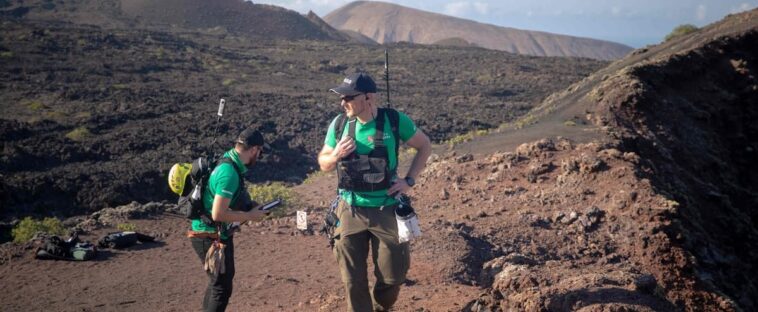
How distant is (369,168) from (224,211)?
106 centimetres

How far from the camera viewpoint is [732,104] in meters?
15.4

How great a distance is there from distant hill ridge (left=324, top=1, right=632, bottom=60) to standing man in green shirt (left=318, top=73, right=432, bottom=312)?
9247cm

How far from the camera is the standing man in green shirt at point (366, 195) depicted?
4461 millimetres

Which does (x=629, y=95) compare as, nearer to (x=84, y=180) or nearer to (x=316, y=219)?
(x=316, y=219)

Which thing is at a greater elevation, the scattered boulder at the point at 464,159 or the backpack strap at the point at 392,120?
the backpack strap at the point at 392,120

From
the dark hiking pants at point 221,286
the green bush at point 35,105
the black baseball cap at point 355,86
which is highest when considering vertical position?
the black baseball cap at point 355,86

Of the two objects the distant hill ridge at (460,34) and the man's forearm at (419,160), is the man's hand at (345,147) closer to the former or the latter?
the man's forearm at (419,160)

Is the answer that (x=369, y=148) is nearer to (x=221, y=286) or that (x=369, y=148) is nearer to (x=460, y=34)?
(x=221, y=286)

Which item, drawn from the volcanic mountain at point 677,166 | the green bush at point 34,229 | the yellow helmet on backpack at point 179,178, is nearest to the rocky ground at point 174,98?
the yellow helmet on backpack at point 179,178

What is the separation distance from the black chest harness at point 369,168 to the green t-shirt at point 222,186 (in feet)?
2.43

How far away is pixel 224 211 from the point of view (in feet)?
14.5

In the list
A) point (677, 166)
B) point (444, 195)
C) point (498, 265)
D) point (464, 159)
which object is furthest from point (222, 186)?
point (677, 166)

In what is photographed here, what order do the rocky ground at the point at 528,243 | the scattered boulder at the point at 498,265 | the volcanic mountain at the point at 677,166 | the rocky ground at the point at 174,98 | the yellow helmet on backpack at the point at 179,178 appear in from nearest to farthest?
the yellow helmet on backpack at the point at 179,178, the rocky ground at the point at 528,243, the scattered boulder at the point at 498,265, the volcanic mountain at the point at 677,166, the rocky ground at the point at 174,98

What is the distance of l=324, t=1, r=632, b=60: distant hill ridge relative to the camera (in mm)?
98625
